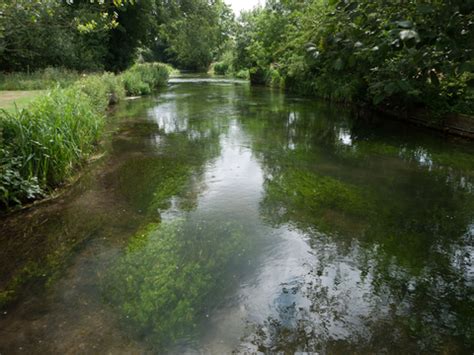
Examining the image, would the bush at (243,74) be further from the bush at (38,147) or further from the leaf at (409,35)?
the leaf at (409,35)

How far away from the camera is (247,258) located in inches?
185

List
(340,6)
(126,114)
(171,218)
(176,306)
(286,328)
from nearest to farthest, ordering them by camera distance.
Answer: (340,6) → (286,328) → (176,306) → (171,218) → (126,114)

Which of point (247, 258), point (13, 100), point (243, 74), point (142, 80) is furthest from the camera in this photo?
point (243, 74)

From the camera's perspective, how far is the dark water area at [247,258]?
134 inches

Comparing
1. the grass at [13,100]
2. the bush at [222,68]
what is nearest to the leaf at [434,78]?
the grass at [13,100]

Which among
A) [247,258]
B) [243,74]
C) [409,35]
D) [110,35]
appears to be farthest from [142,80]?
[409,35]

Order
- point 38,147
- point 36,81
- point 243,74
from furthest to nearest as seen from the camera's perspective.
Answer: point 243,74, point 36,81, point 38,147

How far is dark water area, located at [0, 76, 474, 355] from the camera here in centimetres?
340

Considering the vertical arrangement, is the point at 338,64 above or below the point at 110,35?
below

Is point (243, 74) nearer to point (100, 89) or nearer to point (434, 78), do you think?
point (100, 89)

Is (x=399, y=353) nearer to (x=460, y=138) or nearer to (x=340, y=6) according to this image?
(x=340, y=6)

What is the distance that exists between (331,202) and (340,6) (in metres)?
4.25

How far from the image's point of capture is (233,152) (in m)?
9.85

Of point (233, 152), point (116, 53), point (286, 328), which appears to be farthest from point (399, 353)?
point (116, 53)
